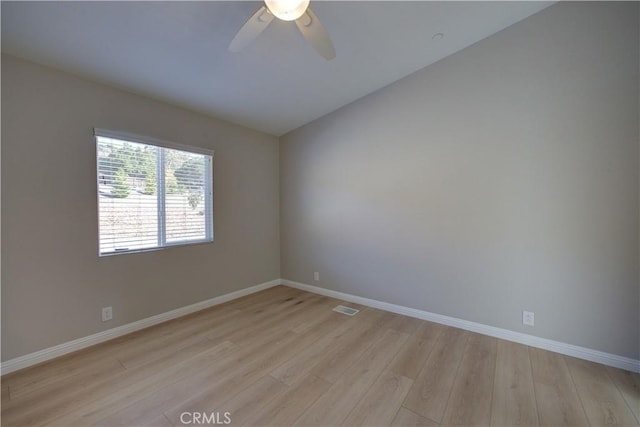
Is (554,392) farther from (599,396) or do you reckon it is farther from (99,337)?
(99,337)

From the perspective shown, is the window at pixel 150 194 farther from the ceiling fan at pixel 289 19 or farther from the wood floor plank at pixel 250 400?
the wood floor plank at pixel 250 400

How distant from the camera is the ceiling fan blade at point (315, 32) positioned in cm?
152

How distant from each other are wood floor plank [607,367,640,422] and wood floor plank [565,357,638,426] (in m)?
0.03

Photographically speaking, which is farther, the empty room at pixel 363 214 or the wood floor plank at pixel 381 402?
the empty room at pixel 363 214

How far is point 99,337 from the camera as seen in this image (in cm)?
243

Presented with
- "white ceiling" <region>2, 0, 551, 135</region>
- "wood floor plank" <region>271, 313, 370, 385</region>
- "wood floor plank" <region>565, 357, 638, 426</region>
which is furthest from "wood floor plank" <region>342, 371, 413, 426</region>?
"white ceiling" <region>2, 0, 551, 135</region>

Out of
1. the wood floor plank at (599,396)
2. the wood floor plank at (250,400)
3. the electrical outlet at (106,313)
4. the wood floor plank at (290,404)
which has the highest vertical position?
the electrical outlet at (106,313)

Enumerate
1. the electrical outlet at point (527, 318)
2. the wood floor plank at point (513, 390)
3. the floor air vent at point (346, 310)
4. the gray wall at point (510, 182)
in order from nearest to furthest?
the wood floor plank at point (513, 390)
the gray wall at point (510, 182)
the electrical outlet at point (527, 318)
the floor air vent at point (346, 310)

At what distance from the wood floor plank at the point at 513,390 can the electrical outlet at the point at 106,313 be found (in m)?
3.19

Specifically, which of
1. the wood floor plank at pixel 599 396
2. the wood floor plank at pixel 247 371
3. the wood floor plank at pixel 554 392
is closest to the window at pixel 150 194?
the wood floor plank at pixel 247 371

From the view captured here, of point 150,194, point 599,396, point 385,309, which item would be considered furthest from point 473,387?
point 150,194

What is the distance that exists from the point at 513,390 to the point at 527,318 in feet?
2.88

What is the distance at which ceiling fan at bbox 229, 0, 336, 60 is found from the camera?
1.37m

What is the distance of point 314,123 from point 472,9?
219 cm
